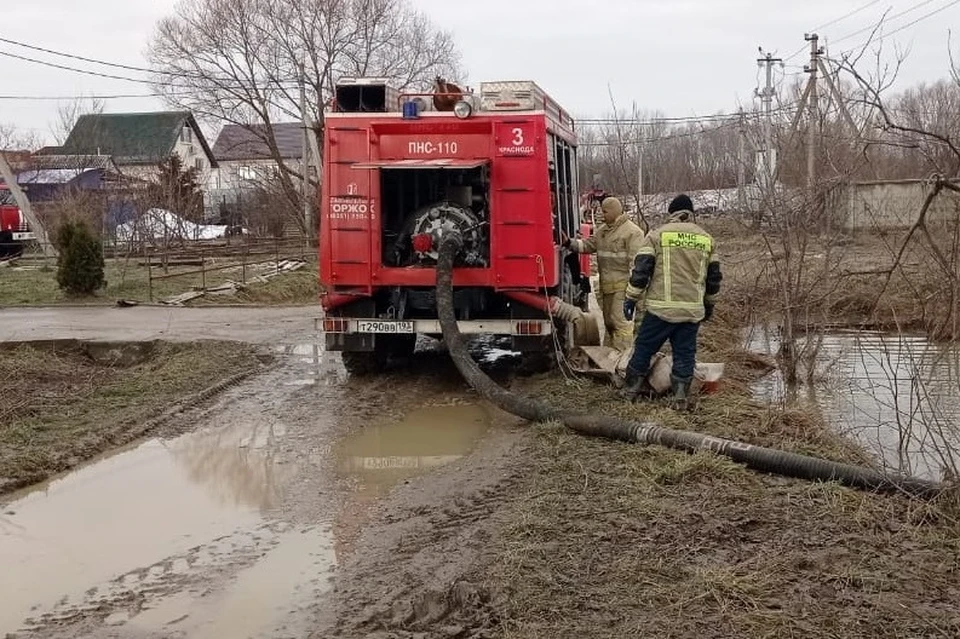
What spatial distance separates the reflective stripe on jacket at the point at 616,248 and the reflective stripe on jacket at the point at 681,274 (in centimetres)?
270

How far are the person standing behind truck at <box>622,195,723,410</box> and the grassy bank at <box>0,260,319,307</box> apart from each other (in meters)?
11.7

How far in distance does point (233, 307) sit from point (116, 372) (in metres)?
6.37

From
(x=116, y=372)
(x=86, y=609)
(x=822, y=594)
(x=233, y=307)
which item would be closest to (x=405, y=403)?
(x=116, y=372)

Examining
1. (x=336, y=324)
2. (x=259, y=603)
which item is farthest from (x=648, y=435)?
(x=336, y=324)

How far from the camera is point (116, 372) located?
10.7 metres

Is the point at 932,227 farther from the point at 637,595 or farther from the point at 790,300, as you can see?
the point at 637,595

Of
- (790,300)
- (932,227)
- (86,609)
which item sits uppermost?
(932,227)

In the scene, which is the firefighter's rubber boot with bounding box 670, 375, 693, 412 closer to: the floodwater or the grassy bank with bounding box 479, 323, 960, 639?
the grassy bank with bounding box 479, 323, 960, 639

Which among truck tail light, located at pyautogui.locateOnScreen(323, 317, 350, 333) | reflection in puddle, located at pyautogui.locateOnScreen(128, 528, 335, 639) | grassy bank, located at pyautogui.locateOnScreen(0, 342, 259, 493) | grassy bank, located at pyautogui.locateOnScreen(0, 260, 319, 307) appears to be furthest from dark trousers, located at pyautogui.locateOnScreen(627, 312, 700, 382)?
grassy bank, located at pyautogui.locateOnScreen(0, 260, 319, 307)

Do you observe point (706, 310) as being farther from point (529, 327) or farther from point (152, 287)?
point (152, 287)

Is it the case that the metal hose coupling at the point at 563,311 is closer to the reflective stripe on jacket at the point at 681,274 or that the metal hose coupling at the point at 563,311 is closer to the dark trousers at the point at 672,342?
the dark trousers at the point at 672,342

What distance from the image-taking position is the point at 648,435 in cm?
661

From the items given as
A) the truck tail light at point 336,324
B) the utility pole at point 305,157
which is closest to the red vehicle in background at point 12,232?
the utility pole at point 305,157

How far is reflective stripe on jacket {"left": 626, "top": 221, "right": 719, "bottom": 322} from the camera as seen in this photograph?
24.7 ft
